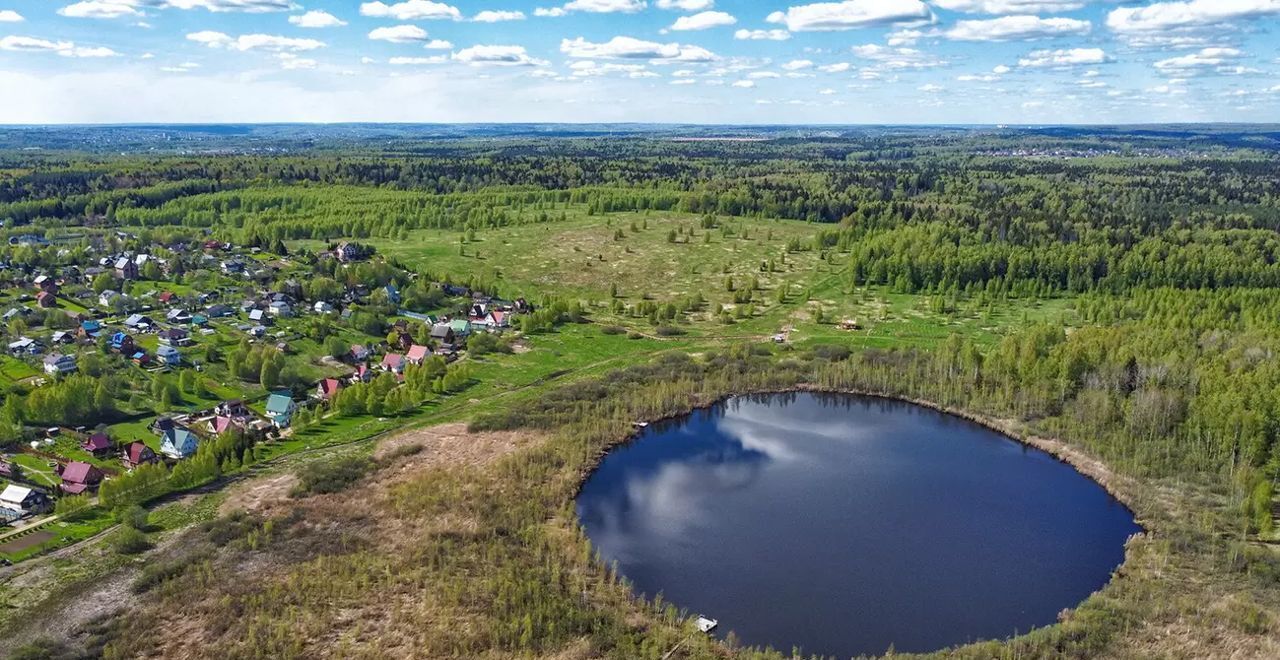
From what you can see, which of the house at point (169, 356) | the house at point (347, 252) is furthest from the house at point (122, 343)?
the house at point (347, 252)

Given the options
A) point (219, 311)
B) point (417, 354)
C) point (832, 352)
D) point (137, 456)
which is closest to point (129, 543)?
point (137, 456)

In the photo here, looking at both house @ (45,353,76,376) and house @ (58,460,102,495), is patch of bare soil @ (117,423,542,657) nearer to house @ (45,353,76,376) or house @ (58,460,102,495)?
house @ (58,460,102,495)

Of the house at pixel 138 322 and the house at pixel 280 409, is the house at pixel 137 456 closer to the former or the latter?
the house at pixel 280 409

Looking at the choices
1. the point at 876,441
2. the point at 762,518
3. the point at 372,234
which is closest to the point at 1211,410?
the point at 876,441

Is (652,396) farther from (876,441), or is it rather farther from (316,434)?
(316,434)

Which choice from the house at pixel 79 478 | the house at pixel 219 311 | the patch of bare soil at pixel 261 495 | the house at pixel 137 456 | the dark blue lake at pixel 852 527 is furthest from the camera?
the house at pixel 219 311

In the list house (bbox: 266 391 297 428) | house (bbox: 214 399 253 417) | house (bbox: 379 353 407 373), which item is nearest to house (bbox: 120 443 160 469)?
house (bbox: 214 399 253 417)
